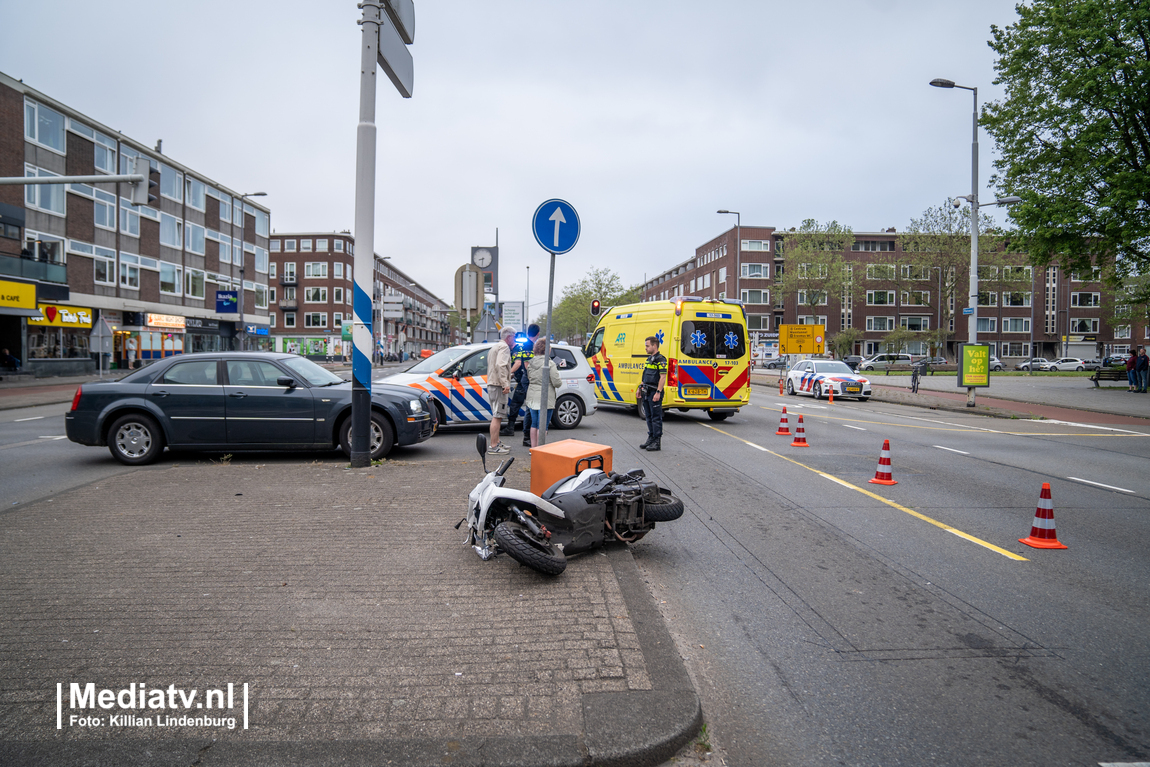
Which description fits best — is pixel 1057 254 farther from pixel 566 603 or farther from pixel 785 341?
pixel 566 603

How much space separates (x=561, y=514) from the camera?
14.9 ft

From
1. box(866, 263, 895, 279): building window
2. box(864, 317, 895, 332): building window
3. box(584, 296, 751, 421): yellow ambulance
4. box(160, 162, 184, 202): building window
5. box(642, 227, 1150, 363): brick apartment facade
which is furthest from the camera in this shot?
box(864, 317, 895, 332): building window

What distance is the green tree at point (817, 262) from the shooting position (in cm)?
6331

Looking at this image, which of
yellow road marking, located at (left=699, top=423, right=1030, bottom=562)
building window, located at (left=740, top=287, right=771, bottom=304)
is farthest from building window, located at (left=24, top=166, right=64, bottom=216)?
building window, located at (left=740, top=287, right=771, bottom=304)

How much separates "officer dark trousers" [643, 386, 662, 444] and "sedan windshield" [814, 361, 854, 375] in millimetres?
18254

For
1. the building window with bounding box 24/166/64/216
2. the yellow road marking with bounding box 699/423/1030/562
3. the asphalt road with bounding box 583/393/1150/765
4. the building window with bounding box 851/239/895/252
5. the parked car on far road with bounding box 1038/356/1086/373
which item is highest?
the building window with bounding box 851/239/895/252

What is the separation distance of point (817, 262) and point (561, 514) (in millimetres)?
64862

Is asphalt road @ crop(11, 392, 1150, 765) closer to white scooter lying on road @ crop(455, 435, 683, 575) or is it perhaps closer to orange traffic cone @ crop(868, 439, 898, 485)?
orange traffic cone @ crop(868, 439, 898, 485)

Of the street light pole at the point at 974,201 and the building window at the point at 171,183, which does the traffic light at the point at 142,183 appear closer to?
the street light pole at the point at 974,201

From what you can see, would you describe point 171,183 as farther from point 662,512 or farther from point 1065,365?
point 1065,365

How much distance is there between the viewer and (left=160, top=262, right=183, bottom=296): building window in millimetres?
43406

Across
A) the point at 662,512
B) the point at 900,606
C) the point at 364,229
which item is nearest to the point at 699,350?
the point at 364,229

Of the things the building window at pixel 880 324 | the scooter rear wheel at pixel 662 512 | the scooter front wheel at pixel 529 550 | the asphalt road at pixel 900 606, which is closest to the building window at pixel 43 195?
the asphalt road at pixel 900 606

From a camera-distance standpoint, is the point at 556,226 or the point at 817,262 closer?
the point at 556,226
